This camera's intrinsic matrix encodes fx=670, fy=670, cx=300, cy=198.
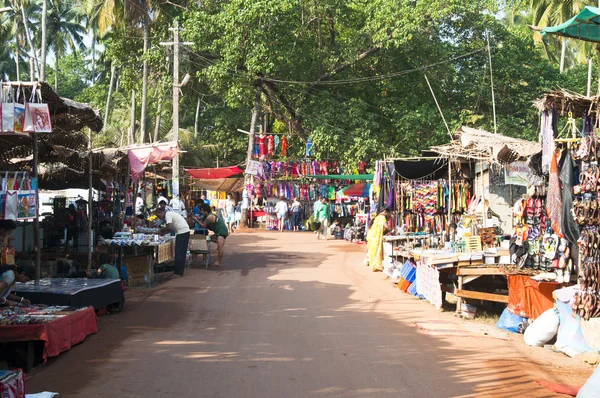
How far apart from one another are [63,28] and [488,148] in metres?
43.6

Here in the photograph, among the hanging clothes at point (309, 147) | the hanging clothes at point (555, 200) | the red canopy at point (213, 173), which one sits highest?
the hanging clothes at point (309, 147)

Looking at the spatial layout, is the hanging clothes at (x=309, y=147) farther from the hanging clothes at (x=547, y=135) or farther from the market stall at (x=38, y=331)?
the market stall at (x=38, y=331)

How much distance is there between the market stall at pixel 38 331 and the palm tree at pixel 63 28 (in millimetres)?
42915

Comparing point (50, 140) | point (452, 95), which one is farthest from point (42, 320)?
point (452, 95)

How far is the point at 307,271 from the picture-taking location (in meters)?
16.5

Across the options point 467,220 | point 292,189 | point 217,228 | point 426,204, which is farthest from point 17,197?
point 292,189

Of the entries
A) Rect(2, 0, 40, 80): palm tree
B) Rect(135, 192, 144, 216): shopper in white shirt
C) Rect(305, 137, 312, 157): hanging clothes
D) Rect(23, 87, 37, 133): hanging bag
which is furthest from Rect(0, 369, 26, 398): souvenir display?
Rect(2, 0, 40, 80): palm tree

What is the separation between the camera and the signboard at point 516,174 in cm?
1394

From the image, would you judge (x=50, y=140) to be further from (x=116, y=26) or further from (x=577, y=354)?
(x=116, y=26)

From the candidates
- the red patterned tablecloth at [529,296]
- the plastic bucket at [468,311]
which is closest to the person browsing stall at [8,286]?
the plastic bucket at [468,311]

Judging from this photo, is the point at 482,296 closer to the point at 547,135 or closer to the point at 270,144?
the point at 547,135

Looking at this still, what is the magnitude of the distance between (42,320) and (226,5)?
22.1 meters

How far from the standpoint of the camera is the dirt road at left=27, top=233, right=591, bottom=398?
6594 millimetres

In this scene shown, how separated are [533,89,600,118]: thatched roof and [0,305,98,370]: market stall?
21.7 ft
